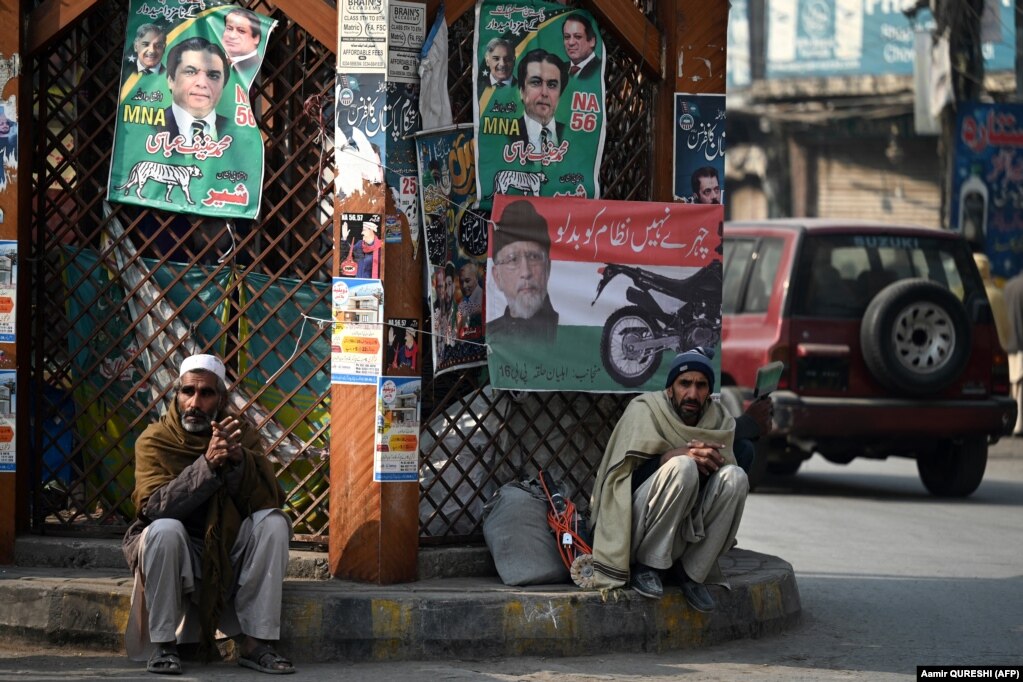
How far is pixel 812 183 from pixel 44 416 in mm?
21208

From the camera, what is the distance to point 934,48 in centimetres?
1692

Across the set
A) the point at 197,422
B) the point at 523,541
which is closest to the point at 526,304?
the point at 523,541

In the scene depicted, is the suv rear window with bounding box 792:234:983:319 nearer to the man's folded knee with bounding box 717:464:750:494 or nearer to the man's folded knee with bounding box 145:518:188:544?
the man's folded knee with bounding box 717:464:750:494

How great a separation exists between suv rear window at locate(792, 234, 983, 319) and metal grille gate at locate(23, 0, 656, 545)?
14.7 ft

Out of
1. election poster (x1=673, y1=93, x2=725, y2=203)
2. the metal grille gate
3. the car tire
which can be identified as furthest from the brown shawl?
the car tire

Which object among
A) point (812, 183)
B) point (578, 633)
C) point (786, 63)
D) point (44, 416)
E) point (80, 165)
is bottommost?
point (578, 633)

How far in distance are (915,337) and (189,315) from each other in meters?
5.93

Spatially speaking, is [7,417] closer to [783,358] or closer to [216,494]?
[216,494]

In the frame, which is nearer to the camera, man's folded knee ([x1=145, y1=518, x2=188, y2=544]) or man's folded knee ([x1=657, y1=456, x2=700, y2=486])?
man's folded knee ([x1=145, y1=518, x2=188, y2=544])

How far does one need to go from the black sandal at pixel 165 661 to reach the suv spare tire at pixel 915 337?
6.43 meters

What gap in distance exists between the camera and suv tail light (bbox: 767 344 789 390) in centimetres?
1055

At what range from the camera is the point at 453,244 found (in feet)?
20.5

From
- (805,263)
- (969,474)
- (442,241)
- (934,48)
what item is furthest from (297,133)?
(934,48)

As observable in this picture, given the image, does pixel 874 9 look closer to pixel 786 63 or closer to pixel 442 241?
pixel 786 63
